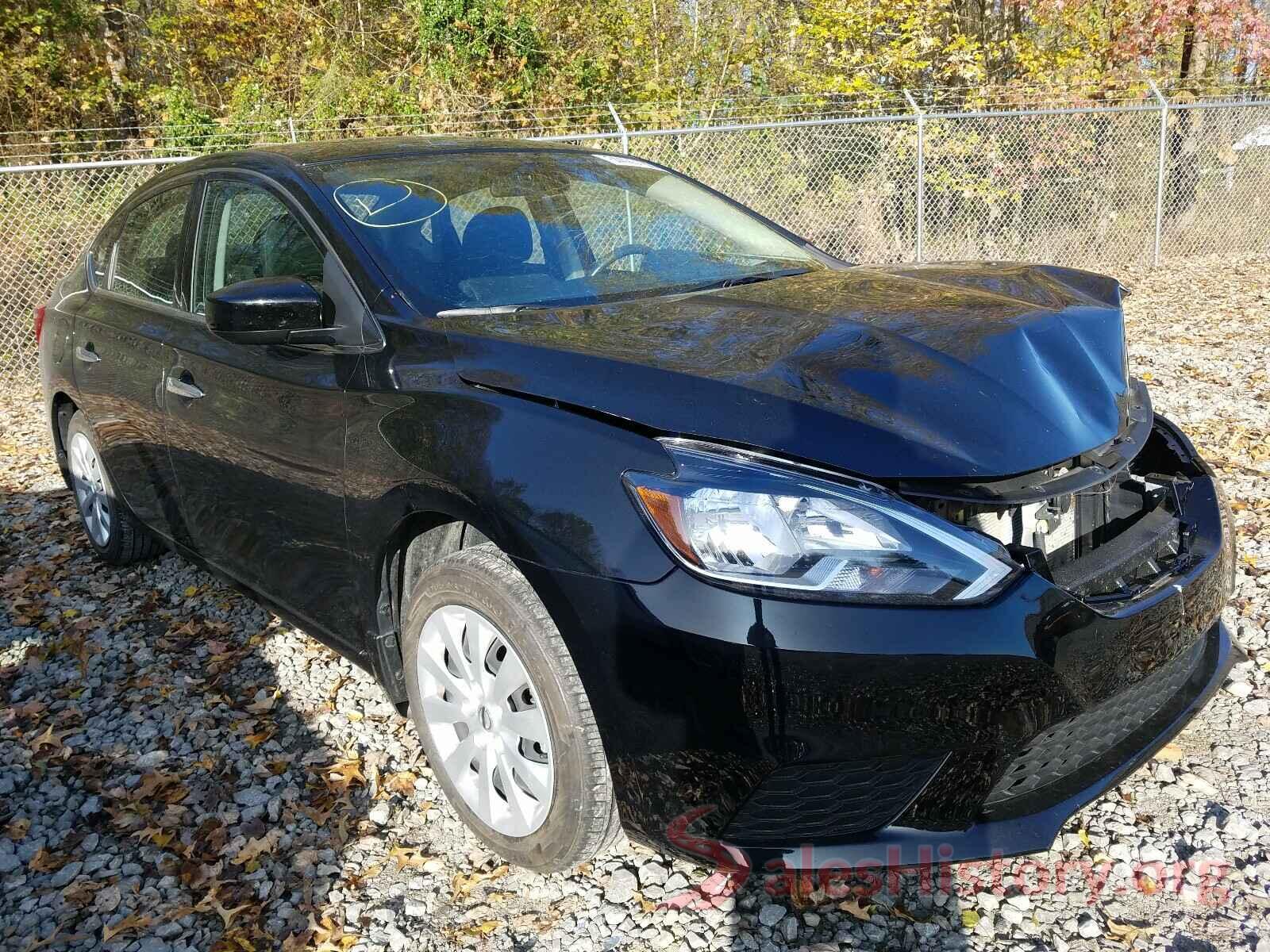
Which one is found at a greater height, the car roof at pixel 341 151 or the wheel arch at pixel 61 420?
the car roof at pixel 341 151

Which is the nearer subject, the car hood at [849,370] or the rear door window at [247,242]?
the car hood at [849,370]

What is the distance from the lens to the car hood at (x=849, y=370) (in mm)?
2020

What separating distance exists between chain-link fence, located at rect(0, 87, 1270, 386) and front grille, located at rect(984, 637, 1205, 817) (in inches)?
314

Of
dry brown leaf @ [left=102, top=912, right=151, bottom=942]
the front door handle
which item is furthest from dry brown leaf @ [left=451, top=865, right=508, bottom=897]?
the front door handle

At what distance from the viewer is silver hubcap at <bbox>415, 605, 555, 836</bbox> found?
2.28 m

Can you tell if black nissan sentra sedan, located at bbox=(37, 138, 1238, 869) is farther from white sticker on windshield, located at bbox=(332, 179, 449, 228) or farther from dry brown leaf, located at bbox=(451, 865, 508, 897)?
dry brown leaf, located at bbox=(451, 865, 508, 897)

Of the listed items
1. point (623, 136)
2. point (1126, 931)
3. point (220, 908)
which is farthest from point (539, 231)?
point (623, 136)

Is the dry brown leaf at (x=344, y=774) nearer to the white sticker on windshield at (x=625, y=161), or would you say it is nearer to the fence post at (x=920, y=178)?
the white sticker on windshield at (x=625, y=161)

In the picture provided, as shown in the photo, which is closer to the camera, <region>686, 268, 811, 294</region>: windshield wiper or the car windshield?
the car windshield

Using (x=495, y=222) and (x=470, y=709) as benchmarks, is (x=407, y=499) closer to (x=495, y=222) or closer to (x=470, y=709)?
(x=470, y=709)

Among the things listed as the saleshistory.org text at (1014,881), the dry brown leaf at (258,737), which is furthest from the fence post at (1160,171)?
the dry brown leaf at (258,737)

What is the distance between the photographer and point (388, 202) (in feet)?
9.88

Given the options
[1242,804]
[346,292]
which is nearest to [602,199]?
[346,292]

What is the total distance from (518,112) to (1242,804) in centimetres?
1261
